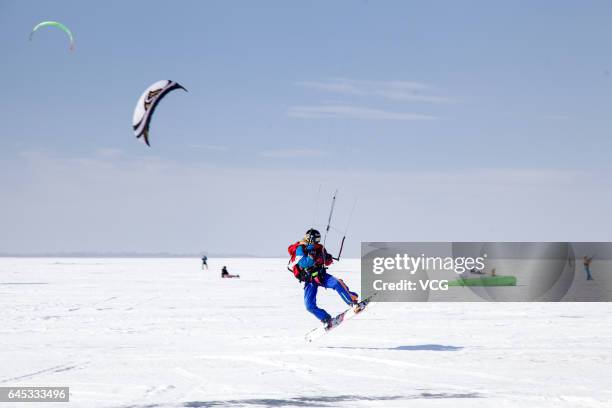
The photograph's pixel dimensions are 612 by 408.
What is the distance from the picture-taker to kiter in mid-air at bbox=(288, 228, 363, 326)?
438 inches

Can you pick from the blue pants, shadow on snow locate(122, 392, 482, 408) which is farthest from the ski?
shadow on snow locate(122, 392, 482, 408)

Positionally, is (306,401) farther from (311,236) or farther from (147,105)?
(147,105)

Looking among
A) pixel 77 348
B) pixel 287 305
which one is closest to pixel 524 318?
pixel 287 305

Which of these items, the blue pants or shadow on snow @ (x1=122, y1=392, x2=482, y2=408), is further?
the blue pants

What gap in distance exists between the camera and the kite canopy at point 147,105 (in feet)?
53.6

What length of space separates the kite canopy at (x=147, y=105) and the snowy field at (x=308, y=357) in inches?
156

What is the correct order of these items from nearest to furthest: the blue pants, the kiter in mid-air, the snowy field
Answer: the snowy field, the kiter in mid-air, the blue pants

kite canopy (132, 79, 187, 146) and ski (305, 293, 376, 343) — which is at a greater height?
kite canopy (132, 79, 187, 146)

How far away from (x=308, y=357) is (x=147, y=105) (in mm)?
8874

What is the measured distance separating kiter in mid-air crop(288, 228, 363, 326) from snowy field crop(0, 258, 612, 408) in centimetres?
62

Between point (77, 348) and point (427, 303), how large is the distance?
1069 cm

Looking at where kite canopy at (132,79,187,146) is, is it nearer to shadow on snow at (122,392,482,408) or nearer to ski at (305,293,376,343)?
ski at (305,293,376,343)

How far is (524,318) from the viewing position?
15055mm

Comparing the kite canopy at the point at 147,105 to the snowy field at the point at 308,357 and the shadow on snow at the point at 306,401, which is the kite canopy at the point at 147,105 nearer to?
the snowy field at the point at 308,357
